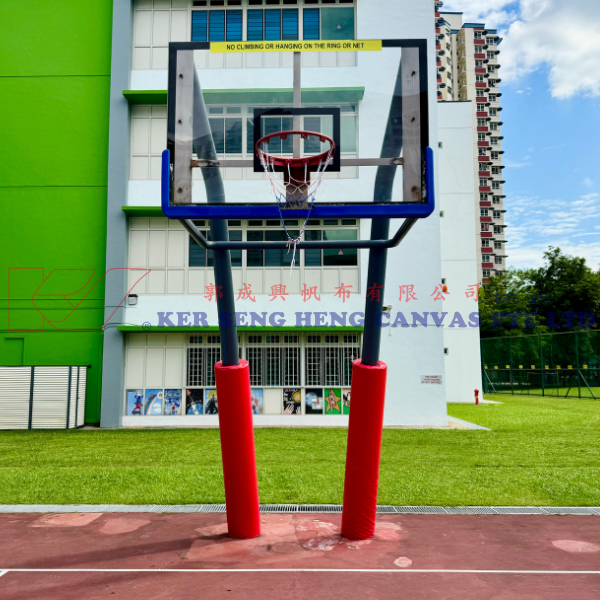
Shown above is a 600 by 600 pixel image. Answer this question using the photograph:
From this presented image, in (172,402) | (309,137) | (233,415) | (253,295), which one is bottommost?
(172,402)

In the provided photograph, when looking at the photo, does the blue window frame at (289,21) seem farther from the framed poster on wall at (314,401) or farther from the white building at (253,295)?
the framed poster on wall at (314,401)

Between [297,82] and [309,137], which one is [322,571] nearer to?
[309,137]

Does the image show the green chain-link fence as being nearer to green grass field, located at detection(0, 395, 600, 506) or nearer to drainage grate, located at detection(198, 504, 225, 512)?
green grass field, located at detection(0, 395, 600, 506)

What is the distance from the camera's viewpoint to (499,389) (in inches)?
1350

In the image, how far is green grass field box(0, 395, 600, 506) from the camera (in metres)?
8.57

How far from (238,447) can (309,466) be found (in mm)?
4821

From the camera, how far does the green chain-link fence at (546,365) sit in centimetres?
2834

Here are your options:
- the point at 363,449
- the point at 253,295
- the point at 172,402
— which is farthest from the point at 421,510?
the point at 172,402

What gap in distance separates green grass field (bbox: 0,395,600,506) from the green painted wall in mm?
3521

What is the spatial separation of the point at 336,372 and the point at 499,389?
20001 mm

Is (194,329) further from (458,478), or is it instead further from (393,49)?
(393,49)

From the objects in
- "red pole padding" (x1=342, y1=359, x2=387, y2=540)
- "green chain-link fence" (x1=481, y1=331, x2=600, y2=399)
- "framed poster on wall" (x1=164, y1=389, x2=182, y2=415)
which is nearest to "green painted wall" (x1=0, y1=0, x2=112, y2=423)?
"framed poster on wall" (x1=164, y1=389, x2=182, y2=415)

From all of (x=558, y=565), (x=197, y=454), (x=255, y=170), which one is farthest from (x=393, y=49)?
(x=197, y=454)

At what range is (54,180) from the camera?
18.4 metres
